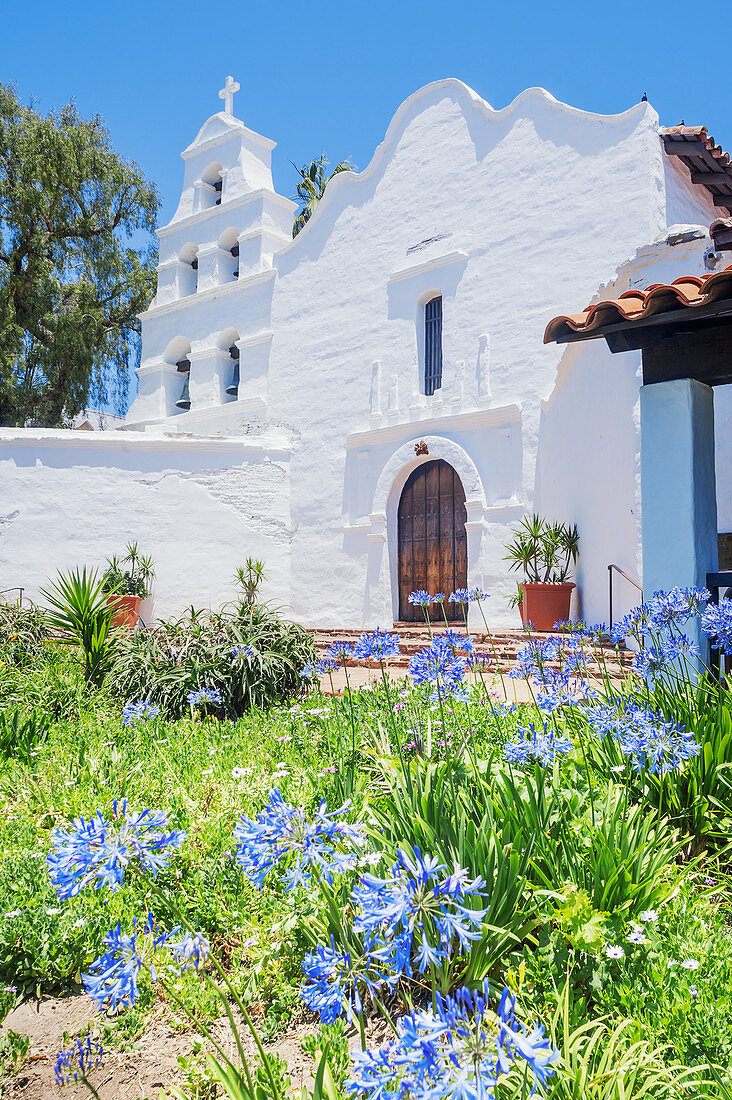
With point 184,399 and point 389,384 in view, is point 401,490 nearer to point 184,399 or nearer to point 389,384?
point 389,384

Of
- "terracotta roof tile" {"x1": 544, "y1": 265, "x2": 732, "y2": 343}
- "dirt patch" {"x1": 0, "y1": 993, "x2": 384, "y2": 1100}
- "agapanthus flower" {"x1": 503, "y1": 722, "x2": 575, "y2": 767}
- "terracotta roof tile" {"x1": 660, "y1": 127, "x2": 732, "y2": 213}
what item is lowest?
"dirt patch" {"x1": 0, "y1": 993, "x2": 384, "y2": 1100}

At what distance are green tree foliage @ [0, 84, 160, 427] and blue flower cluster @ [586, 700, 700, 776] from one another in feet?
58.6

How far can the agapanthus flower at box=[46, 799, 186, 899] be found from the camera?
44.3 inches

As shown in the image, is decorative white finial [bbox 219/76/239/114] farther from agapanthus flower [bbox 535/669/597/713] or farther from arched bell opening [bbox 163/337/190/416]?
agapanthus flower [bbox 535/669/597/713]

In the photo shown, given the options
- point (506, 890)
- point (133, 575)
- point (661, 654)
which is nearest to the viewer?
point (506, 890)

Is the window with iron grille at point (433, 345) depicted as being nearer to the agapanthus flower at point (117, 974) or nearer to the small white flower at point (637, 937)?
the small white flower at point (637, 937)

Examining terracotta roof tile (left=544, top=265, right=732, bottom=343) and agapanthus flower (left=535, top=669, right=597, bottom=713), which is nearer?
agapanthus flower (left=535, top=669, right=597, bottom=713)

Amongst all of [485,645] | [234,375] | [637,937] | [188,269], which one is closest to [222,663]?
[485,645]

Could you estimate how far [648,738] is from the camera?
224 centimetres

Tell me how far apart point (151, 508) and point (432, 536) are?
5.09 metres

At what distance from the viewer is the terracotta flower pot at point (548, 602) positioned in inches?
362

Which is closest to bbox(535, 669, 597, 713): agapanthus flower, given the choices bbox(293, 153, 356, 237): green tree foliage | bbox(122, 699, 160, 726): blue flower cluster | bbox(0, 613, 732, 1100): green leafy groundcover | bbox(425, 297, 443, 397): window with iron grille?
bbox(0, 613, 732, 1100): green leafy groundcover

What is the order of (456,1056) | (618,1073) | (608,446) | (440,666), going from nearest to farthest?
(456,1056) → (618,1073) → (440,666) → (608,446)

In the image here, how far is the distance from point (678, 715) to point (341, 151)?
2114 centimetres
